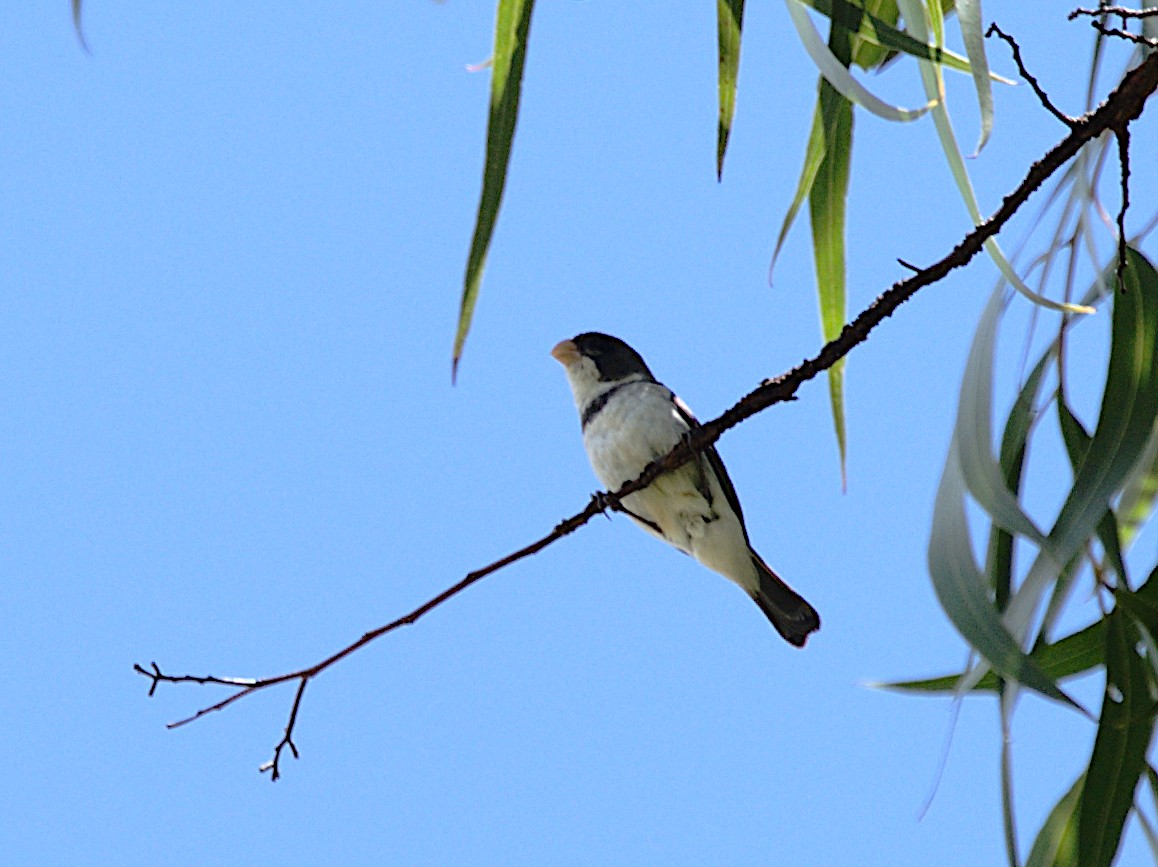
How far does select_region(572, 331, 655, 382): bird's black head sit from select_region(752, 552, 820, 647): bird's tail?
0.62m

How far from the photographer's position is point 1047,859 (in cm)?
246

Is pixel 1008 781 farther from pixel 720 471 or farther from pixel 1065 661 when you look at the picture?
pixel 720 471

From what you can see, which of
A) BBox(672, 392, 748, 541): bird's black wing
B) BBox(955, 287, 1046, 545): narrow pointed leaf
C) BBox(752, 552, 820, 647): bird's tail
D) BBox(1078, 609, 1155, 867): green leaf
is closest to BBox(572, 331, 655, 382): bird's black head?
BBox(672, 392, 748, 541): bird's black wing

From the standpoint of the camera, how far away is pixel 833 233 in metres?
2.52

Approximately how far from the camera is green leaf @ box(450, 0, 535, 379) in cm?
212

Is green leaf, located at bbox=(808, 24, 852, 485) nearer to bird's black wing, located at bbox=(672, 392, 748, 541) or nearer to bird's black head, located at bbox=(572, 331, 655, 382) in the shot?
bird's black wing, located at bbox=(672, 392, 748, 541)

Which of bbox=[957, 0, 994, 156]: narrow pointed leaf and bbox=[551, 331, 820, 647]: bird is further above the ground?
bbox=[551, 331, 820, 647]: bird

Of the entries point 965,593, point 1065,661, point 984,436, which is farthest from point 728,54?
point 1065,661

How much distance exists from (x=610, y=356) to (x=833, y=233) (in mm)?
1730

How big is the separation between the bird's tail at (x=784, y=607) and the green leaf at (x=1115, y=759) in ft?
5.43

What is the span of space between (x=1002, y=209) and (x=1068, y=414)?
61cm

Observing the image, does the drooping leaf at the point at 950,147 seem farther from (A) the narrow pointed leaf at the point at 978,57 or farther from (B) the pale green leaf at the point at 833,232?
(B) the pale green leaf at the point at 833,232

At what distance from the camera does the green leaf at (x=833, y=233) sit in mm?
2510

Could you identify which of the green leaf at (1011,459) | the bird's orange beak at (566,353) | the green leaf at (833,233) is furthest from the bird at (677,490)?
the green leaf at (1011,459)
